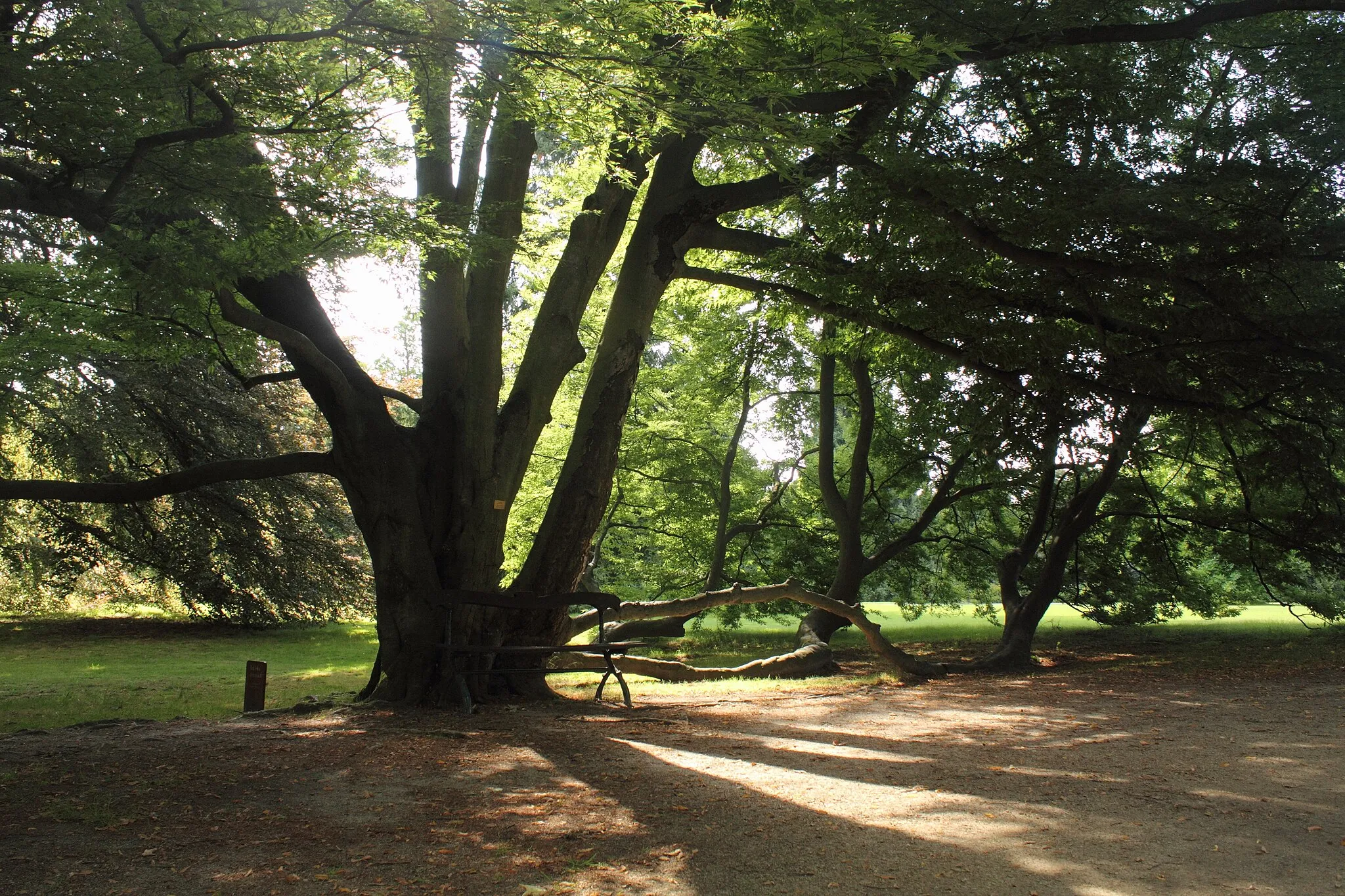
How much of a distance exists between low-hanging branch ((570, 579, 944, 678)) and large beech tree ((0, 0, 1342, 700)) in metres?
0.31

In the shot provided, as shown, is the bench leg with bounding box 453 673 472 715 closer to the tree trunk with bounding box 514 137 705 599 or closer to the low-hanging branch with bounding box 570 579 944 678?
the tree trunk with bounding box 514 137 705 599

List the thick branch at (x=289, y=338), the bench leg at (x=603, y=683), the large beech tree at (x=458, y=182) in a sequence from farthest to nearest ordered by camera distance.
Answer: the bench leg at (x=603, y=683), the thick branch at (x=289, y=338), the large beech tree at (x=458, y=182)

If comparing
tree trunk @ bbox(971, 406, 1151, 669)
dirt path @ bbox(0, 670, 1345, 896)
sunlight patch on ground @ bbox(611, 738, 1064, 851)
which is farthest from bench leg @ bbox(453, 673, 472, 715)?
tree trunk @ bbox(971, 406, 1151, 669)

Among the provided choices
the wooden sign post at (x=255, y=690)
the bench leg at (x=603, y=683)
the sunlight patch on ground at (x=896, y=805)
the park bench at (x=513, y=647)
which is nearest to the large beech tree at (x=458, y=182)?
the park bench at (x=513, y=647)

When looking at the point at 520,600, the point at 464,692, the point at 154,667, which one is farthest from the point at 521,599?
the point at 154,667

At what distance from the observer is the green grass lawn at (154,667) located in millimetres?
10117

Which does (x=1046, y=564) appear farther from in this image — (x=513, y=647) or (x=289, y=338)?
(x=289, y=338)

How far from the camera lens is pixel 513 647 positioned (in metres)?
8.47

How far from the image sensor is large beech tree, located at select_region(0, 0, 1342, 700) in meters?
5.57

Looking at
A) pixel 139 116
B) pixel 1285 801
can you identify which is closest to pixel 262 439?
pixel 139 116

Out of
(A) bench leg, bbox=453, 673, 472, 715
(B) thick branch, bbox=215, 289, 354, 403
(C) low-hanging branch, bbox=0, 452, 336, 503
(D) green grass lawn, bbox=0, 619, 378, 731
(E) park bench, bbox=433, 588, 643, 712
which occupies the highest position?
(B) thick branch, bbox=215, 289, 354, 403

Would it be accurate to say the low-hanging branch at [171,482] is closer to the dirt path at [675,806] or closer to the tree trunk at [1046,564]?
the dirt path at [675,806]

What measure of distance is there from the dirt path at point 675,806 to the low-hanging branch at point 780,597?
328 centimetres

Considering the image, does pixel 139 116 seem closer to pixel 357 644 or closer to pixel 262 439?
pixel 262 439
